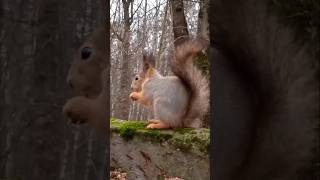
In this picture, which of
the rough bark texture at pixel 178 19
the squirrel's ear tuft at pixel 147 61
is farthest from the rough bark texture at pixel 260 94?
the rough bark texture at pixel 178 19

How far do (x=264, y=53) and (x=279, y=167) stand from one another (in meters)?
0.18

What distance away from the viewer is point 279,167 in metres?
0.74

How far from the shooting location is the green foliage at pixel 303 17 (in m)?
0.69

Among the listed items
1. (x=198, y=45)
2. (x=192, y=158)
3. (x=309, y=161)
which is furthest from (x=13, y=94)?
(x=192, y=158)

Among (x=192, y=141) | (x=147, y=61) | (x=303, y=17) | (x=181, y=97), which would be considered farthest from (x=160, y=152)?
(x=303, y=17)

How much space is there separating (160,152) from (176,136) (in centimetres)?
21

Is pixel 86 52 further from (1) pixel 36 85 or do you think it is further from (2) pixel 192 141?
(2) pixel 192 141

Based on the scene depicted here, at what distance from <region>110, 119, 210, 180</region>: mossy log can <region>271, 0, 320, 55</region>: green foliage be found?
139 inches

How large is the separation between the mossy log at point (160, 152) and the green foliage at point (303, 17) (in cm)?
352

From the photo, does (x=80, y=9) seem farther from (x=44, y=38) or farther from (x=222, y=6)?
(x=222, y=6)

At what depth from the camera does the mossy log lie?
4.31 meters

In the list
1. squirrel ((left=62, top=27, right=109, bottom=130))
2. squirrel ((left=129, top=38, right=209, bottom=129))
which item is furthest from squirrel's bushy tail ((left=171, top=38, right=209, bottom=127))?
squirrel ((left=62, top=27, right=109, bottom=130))

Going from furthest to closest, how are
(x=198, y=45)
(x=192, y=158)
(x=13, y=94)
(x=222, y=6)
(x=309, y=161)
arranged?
(x=192, y=158) < (x=198, y=45) < (x=13, y=94) < (x=222, y=6) < (x=309, y=161)

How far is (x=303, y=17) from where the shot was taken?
70 cm
